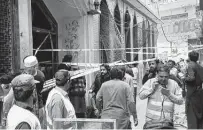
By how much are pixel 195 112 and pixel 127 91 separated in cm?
148

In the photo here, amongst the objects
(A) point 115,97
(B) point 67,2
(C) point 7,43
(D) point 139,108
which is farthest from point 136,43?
(A) point 115,97

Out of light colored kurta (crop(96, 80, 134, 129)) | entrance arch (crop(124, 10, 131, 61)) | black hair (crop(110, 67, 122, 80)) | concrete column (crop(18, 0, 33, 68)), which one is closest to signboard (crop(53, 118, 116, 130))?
light colored kurta (crop(96, 80, 134, 129))

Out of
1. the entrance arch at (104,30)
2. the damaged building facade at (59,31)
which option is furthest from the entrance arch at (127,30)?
the entrance arch at (104,30)

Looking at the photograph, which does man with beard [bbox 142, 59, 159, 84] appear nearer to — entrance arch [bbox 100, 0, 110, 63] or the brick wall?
entrance arch [bbox 100, 0, 110, 63]

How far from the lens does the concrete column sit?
5696mm

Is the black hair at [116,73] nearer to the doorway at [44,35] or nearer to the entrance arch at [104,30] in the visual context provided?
the doorway at [44,35]

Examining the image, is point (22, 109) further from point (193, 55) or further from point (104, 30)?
point (104, 30)

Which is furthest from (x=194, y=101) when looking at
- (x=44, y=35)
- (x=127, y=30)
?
(x=127, y=30)

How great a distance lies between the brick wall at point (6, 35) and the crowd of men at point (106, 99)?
94cm

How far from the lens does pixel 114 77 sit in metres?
4.19

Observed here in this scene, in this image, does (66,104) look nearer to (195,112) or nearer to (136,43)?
(195,112)

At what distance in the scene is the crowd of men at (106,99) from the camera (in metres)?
2.25

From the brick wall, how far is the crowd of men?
3.08ft

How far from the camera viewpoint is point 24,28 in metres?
5.79
